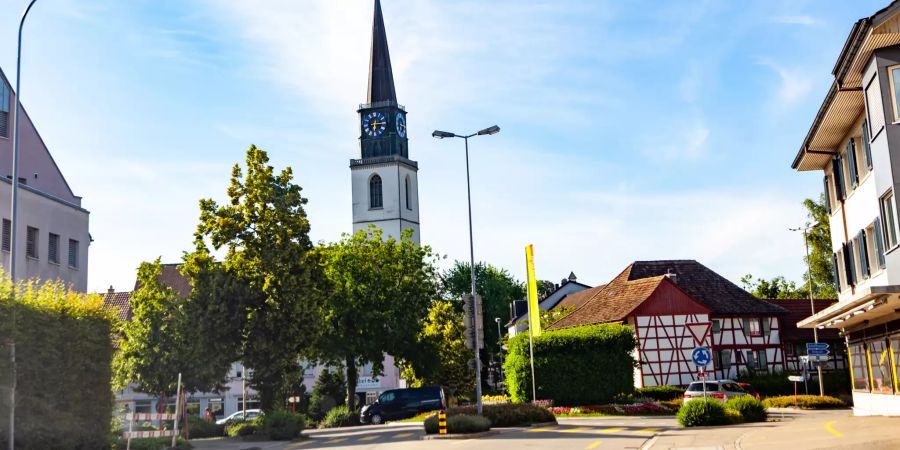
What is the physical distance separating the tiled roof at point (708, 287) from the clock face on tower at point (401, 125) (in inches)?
2145

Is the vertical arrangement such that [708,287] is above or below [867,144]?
below

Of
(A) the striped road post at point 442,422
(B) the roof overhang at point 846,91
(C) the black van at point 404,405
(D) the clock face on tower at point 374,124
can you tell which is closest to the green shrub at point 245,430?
(A) the striped road post at point 442,422

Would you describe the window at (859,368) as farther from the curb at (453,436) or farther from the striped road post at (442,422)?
the striped road post at (442,422)

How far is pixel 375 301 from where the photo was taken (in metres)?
54.6

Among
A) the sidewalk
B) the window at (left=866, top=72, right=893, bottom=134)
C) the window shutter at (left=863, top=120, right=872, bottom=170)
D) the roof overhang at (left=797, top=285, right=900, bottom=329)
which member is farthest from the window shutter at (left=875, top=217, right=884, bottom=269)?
the sidewalk

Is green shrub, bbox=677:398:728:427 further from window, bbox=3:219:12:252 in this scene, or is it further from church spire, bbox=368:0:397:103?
church spire, bbox=368:0:397:103

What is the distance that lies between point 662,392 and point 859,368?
20.1m

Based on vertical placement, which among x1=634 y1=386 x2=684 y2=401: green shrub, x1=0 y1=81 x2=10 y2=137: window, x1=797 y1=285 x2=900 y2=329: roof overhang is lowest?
x1=634 y1=386 x2=684 y2=401: green shrub

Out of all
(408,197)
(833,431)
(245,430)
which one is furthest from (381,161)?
(833,431)

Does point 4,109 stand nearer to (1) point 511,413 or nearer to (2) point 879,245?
(1) point 511,413

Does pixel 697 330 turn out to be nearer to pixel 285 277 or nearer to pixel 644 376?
pixel 644 376

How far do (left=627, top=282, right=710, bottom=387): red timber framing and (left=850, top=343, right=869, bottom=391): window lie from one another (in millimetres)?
21154

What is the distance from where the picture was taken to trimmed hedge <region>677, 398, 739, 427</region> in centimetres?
2919

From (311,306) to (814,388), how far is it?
101ft
